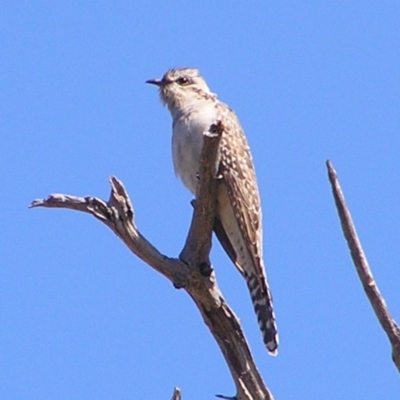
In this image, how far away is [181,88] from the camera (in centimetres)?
1004

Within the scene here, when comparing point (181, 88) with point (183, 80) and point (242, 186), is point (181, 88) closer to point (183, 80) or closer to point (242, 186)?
point (183, 80)

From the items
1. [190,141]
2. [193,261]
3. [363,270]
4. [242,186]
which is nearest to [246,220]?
[242,186]

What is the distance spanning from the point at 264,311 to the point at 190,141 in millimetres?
1588

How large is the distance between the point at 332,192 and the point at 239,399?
1.90 m

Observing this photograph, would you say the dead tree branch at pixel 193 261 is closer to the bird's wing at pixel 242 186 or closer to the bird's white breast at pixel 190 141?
the bird's wing at pixel 242 186

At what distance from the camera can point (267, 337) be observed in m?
8.18

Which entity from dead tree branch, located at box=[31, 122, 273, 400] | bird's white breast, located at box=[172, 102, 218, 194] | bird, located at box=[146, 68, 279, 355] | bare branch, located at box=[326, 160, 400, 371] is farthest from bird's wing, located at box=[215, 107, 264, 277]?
bare branch, located at box=[326, 160, 400, 371]

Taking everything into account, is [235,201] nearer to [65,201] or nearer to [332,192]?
[65,201]

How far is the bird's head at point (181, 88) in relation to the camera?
9.81 metres

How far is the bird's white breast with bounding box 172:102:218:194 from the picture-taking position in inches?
352

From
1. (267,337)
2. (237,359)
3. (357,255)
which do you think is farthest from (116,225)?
(357,255)

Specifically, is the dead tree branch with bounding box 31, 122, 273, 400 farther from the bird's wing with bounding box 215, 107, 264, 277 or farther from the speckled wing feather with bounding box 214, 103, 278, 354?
the bird's wing with bounding box 215, 107, 264, 277

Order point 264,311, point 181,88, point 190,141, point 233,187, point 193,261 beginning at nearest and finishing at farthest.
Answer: point 193,261 → point 264,311 → point 233,187 → point 190,141 → point 181,88

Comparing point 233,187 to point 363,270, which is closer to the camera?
point 363,270
